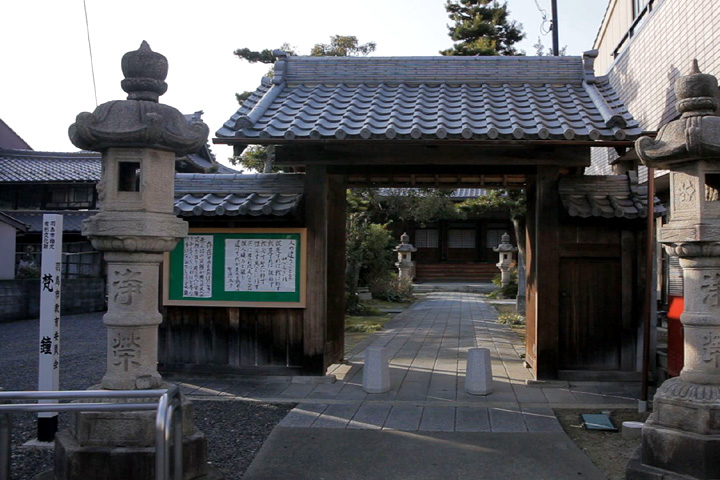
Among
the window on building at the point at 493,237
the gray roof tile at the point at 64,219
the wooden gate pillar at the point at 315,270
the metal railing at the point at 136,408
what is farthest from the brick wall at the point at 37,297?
the window on building at the point at 493,237

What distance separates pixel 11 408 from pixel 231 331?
4899mm

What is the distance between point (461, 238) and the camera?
4159cm

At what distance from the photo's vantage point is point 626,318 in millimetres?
8312

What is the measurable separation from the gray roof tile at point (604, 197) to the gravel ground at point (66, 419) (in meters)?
4.70

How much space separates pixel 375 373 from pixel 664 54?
839cm

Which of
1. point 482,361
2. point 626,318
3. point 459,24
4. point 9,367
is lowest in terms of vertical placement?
point 9,367

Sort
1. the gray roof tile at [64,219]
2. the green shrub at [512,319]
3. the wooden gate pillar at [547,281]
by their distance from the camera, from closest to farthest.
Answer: the wooden gate pillar at [547,281] → the green shrub at [512,319] → the gray roof tile at [64,219]

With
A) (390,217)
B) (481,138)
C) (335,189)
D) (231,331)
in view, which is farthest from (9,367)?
(390,217)

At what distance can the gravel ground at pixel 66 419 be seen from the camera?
215 inches

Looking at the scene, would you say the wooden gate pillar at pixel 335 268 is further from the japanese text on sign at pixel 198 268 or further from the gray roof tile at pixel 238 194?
the japanese text on sign at pixel 198 268

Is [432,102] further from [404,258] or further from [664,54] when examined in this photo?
[404,258]

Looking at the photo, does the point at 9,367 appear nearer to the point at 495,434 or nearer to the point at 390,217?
the point at 495,434

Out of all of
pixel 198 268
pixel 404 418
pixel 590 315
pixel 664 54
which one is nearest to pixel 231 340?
pixel 198 268

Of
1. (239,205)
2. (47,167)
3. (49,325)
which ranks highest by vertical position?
(47,167)
